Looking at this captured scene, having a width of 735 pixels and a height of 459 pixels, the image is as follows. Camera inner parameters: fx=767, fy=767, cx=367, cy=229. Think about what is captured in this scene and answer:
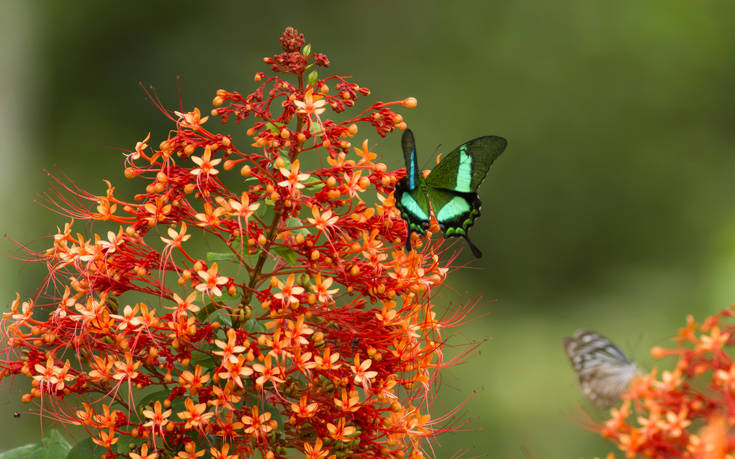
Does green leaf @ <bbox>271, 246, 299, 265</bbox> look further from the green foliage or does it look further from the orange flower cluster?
the orange flower cluster

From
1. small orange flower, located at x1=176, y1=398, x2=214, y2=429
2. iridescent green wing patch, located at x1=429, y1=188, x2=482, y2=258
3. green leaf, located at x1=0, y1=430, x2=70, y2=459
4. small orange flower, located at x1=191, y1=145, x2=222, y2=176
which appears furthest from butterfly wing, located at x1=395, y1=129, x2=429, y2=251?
green leaf, located at x1=0, y1=430, x2=70, y2=459

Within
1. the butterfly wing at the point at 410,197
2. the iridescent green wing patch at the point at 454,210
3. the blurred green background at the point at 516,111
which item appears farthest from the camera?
the blurred green background at the point at 516,111

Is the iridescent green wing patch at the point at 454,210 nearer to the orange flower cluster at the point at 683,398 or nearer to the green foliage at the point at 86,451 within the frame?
the orange flower cluster at the point at 683,398

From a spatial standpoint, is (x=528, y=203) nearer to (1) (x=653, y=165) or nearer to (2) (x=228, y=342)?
(1) (x=653, y=165)

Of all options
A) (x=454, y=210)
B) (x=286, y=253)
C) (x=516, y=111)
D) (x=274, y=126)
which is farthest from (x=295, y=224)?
(x=516, y=111)

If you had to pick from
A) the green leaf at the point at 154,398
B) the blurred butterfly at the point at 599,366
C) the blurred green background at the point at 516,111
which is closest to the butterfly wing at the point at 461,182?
the blurred butterfly at the point at 599,366

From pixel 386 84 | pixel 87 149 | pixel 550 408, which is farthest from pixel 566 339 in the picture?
pixel 87 149
